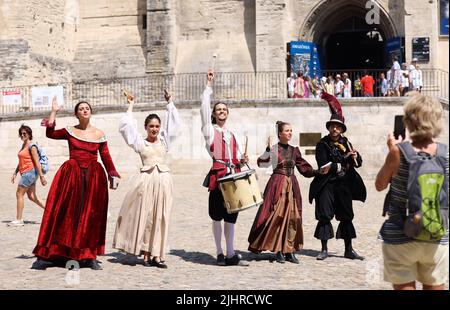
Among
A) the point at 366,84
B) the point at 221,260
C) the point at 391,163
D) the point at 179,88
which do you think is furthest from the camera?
the point at 179,88

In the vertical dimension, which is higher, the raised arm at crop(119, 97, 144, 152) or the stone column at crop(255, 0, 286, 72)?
the stone column at crop(255, 0, 286, 72)

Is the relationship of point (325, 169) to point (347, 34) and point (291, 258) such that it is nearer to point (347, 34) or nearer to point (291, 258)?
point (291, 258)

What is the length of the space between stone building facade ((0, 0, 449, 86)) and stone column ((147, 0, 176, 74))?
0.13 ft

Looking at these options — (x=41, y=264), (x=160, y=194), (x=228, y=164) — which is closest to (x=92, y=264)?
(x=41, y=264)

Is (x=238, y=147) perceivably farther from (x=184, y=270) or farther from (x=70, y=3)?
(x=70, y=3)

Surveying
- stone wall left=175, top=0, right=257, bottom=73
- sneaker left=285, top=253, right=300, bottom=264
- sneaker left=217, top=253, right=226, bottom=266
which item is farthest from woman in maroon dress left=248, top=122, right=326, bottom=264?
stone wall left=175, top=0, right=257, bottom=73

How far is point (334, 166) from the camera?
7789 millimetres

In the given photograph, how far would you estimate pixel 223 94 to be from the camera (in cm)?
2512

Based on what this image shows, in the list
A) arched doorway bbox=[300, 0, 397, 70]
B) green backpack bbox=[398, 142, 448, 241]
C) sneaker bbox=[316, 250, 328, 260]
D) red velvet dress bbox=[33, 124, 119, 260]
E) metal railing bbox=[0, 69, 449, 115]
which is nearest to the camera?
green backpack bbox=[398, 142, 448, 241]

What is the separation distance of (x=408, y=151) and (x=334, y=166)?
3.88m

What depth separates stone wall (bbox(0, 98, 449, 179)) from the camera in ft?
64.0

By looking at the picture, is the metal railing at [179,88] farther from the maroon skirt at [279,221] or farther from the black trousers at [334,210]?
the maroon skirt at [279,221]

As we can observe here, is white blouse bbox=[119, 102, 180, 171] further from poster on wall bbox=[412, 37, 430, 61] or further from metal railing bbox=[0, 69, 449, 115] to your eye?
poster on wall bbox=[412, 37, 430, 61]

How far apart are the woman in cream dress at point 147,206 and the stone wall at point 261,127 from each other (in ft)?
37.8
